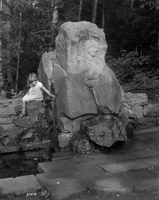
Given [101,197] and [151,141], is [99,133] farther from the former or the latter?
[101,197]

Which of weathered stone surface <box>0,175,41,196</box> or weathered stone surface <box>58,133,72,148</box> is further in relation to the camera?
weathered stone surface <box>58,133,72,148</box>

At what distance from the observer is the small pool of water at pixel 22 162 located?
5.67 metres

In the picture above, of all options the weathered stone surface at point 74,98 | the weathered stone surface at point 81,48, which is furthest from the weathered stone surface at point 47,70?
the weathered stone surface at point 74,98

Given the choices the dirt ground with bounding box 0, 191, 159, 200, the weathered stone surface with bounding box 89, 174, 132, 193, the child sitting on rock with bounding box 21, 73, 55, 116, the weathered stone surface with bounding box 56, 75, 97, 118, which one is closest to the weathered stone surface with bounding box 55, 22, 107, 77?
the weathered stone surface with bounding box 56, 75, 97, 118

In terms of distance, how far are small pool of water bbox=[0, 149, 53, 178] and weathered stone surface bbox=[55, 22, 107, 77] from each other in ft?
6.68

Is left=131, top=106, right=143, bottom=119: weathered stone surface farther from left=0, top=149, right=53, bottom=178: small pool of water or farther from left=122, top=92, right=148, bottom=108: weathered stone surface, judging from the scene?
left=0, top=149, right=53, bottom=178: small pool of water

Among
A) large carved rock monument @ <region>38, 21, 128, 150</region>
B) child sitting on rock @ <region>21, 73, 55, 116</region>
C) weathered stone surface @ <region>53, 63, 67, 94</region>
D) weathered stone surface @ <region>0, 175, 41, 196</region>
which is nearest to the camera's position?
weathered stone surface @ <region>0, 175, 41, 196</region>

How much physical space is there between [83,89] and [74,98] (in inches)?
12.7

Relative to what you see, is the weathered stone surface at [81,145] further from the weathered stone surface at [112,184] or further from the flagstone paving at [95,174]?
the weathered stone surface at [112,184]

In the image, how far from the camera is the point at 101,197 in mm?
4305

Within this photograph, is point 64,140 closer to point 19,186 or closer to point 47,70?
point 47,70

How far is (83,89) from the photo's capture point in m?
6.82

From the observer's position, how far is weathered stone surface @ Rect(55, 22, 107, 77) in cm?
722

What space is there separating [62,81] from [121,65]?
5989 mm
